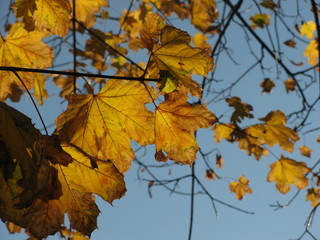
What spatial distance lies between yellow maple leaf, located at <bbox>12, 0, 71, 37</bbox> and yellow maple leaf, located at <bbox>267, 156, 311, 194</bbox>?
5.80 feet

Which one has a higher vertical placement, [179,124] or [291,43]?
[291,43]

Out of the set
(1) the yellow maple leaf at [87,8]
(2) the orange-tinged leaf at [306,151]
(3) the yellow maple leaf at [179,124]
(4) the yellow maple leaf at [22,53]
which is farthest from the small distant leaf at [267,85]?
(3) the yellow maple leaf at [179,124]

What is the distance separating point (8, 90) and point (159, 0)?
2.46 metres

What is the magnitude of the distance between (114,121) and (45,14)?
60 cm

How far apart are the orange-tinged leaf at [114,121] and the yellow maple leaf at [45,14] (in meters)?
0.47

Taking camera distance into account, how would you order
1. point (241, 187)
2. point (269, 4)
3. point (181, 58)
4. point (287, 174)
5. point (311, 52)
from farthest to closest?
point (241, 187)
point (311, 52)
point (269, 4)
point (287, 174)
point (181, 58)

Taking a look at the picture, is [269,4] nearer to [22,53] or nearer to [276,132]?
[276,132]

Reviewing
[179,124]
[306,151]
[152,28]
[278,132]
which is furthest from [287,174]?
[152,28]

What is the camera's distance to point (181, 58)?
1.11m

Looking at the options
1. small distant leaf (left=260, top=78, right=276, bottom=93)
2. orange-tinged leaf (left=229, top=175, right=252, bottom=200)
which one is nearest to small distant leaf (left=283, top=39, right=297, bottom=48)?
small distant leaf (left=260, top=78, right=276, bottom=93)

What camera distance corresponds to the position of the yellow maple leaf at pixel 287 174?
249cm

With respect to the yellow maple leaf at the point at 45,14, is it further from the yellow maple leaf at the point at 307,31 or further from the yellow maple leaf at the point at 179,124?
the yellow maple leaf at the point at 307,31

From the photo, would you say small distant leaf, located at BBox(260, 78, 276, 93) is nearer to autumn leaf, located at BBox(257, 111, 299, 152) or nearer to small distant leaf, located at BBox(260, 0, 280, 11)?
small distant leaf, located at BBox(260, 0, 280, 11)

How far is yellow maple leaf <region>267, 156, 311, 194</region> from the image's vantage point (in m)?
2.49
